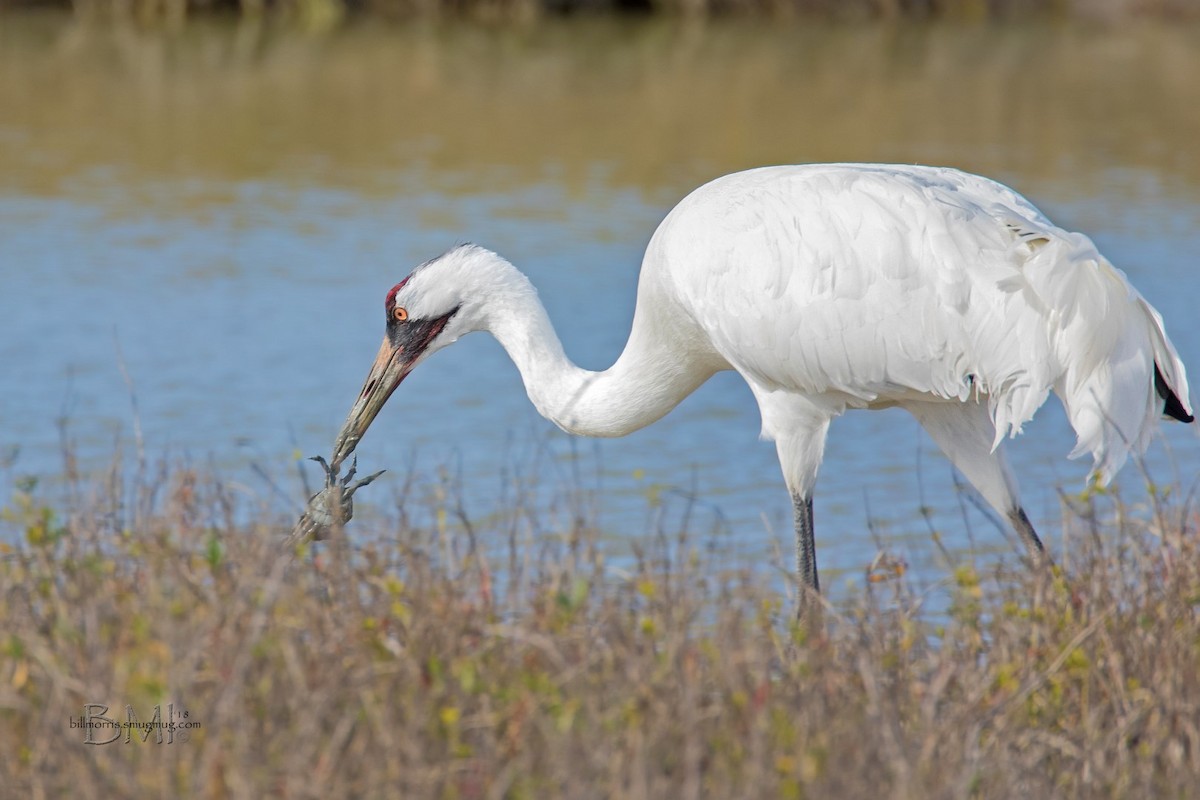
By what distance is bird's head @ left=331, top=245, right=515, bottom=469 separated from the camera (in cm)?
594

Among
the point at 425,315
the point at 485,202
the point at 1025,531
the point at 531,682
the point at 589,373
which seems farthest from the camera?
the point at 485,202

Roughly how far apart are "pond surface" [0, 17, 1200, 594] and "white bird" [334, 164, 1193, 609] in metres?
0.37

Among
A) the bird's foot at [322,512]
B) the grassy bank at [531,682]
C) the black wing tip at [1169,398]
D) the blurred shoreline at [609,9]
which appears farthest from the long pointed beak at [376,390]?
the blurred shoreline at [609,9]

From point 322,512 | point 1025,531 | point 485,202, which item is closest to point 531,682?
point 322,512

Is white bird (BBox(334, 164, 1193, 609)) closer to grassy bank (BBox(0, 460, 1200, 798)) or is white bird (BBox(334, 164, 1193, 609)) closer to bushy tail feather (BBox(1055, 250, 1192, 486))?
bushy tail feather (BBox(1055, 250, 1192, 486))

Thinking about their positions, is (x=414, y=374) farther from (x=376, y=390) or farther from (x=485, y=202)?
(x=485, y=202)

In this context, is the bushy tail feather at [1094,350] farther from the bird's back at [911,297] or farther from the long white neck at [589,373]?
the long white neck at [589,373]

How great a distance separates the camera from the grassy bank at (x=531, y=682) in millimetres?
3371

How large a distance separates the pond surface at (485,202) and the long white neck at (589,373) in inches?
8.6

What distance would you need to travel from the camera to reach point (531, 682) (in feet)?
12.0

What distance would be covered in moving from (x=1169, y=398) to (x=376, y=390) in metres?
2.43

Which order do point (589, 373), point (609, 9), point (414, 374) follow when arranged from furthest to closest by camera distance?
point (609, 9) < point (414, 374) < point (589, 373)

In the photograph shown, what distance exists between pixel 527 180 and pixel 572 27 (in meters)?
10.6

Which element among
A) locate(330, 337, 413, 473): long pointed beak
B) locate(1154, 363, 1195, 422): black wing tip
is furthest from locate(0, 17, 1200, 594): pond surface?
locate(330, 337, 413, 473): long pointed beak
